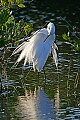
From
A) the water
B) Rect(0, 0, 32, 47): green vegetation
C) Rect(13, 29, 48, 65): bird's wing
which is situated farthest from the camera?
Rect(13, 29, 48, 65): bird's wing

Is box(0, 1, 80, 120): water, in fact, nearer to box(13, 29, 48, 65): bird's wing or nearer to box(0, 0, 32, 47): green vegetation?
box(13, 29, 48, 65): bird's wing

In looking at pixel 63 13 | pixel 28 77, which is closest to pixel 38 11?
pixel 63 13

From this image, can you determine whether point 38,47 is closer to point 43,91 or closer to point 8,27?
point 43,91

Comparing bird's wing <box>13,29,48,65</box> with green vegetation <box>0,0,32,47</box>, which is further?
bird's wing <box>13,29,48,65</box>

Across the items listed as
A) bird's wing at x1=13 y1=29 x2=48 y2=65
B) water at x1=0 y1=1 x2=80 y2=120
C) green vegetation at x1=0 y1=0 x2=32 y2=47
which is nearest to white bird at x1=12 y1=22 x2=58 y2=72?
bird's wing at x1=13 y1=29 x2=48 y2=65

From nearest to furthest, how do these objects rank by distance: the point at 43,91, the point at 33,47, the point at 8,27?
the point at 8,27 → the point at 43,91 → the point at 33,47

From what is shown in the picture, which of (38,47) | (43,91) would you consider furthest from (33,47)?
(43,91)

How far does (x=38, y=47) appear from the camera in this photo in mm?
12852

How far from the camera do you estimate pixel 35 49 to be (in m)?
12.8

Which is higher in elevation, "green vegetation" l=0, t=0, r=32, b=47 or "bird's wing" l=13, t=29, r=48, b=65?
"green vegetation" l=0, t=0, r=32, b=47

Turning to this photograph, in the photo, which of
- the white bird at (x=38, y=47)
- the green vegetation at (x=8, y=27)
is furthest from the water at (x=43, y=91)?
the green vegetation at (x=8, y=27)

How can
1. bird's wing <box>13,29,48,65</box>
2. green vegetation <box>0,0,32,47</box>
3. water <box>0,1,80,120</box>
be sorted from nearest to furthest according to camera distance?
water <box>0,1,80,120</box>
green vegetation <box>0,0,32,47</box>
bird's wing <box>13,29,48,65</box>

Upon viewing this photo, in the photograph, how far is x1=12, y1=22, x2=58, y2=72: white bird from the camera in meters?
12.8

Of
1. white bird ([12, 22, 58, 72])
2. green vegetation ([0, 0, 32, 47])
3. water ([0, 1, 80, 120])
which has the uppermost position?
green vegetation ([0, 0, 32, 47])
